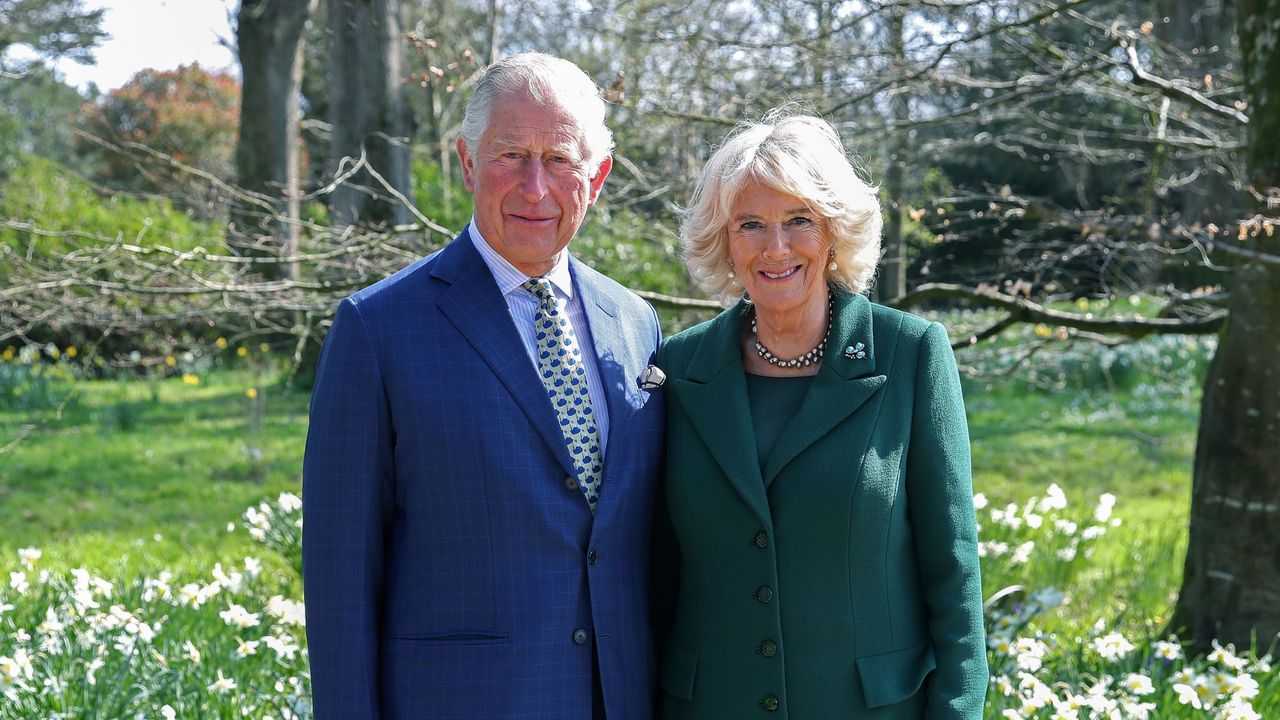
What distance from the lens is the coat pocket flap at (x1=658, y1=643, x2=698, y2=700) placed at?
2.22m

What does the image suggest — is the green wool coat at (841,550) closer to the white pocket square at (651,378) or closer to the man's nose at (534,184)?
the white pocket square at (651,378)

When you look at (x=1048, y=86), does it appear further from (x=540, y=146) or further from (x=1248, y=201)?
(x=540, y=146)

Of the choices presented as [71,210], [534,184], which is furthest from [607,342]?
[71,210]

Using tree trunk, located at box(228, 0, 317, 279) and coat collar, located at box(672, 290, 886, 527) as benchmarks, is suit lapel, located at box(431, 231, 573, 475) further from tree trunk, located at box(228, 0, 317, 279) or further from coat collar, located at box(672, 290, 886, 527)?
tree trunk, located at box(228, 0, 317, 279)

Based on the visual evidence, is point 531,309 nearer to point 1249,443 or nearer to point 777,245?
point 777,245

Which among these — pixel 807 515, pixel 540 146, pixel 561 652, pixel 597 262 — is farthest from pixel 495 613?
pixel 597 262

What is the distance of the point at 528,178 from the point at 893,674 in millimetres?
1123

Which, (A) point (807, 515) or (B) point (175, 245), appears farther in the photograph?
(B) point (175, 245)

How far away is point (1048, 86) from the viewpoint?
4988 millimetres

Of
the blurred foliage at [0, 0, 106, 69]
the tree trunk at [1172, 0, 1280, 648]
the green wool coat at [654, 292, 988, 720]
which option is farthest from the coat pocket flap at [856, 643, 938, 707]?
the blurred foliage at [0, 0, 106, 69]

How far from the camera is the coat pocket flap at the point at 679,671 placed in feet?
7.29

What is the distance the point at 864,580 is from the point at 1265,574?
2678 mm

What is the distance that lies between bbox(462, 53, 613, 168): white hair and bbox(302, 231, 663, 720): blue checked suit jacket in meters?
0.33

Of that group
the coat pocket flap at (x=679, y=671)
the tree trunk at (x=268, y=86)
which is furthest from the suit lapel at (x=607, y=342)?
the tree trunk at (x=268, y=86)
